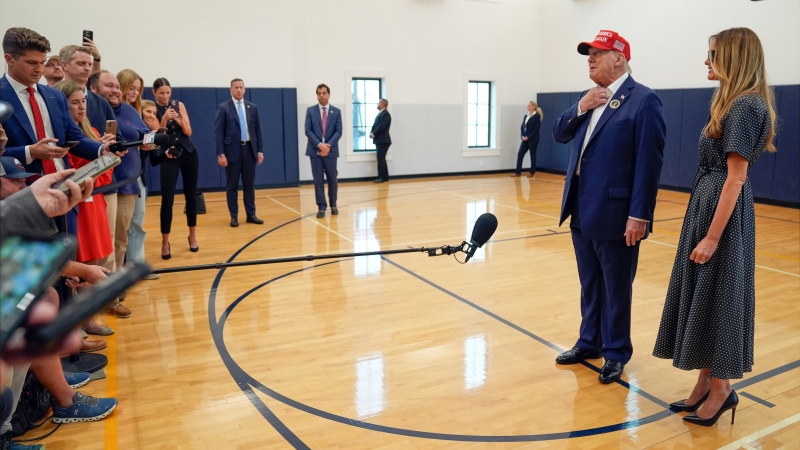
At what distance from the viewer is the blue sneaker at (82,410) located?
286cm

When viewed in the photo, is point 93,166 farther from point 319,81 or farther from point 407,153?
point 407,153

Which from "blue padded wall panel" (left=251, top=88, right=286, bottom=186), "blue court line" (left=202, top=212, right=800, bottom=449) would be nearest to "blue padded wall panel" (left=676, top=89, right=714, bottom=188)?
"blue padded wall panel" (left=251, top=88, right=286, bottom=186)

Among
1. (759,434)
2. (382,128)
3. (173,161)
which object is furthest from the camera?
(382,128)

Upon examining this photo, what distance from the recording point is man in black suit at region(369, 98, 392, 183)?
12.1 metres

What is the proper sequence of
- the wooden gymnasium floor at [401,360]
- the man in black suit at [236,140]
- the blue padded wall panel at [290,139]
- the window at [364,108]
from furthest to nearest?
the window at [364,108]
the blue padded wall panel at [290,139]
the man in black suit at [236,140]
the wooden gymnasium floor at [401,360]

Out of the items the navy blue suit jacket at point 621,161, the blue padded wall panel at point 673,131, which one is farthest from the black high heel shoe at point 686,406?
the blue padded wall panel at point 673,131

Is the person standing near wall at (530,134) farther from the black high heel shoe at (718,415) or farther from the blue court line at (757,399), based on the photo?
the black high heel shoe at (718,415)

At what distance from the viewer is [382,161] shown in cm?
1254

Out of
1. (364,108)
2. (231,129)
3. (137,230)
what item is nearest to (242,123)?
(231,129)

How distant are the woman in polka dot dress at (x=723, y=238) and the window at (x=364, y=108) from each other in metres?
10.4

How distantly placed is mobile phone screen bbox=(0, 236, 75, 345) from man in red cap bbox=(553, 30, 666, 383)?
2700 mm

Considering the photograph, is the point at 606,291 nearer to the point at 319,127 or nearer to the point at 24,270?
the point at 24,270

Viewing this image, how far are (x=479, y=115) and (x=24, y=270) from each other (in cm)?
1382

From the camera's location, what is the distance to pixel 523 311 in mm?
4547
